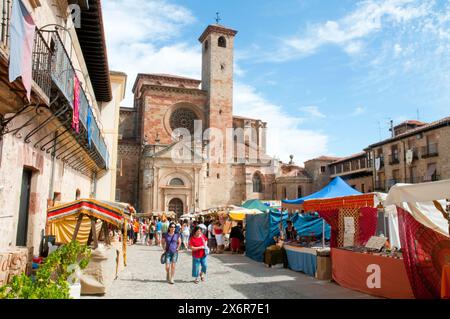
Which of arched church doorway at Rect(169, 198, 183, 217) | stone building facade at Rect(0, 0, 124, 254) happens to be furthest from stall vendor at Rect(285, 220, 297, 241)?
arched church doorway at Rect(169, 198, 183, 217)

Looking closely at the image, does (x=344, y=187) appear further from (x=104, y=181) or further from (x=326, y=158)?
(x=326, y=158)

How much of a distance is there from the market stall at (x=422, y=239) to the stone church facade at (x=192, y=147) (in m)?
30.2

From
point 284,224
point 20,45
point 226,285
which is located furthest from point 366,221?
point 20,45

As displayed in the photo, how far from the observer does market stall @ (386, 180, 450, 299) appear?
688cm

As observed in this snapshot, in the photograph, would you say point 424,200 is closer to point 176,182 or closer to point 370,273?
point 370,273

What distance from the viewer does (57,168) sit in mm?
11219

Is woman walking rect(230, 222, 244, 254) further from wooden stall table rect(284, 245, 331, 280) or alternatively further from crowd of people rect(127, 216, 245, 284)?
wooden stall table rect(284, 245, 331, 280)

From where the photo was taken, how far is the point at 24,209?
8.59m

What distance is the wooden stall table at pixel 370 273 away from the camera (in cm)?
769

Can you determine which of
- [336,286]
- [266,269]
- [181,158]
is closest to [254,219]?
[266,269]

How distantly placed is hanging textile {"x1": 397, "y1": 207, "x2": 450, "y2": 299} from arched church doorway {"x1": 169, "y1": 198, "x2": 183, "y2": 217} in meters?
31.0

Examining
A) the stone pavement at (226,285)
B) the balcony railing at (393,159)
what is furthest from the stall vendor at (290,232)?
the balcony railing at (393,159)

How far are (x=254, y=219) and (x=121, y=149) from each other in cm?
2531

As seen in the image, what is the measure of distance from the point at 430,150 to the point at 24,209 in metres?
29.9
